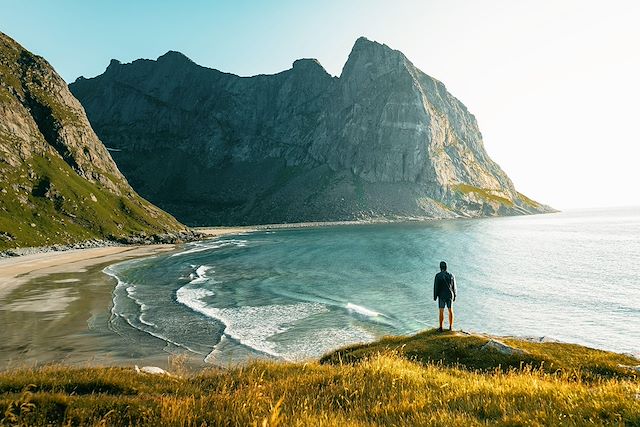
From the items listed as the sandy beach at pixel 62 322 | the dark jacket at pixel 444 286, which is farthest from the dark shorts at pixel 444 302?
the sandy beach at pixel 62 322

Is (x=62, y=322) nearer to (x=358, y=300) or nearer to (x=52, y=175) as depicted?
(x=358, y=300)

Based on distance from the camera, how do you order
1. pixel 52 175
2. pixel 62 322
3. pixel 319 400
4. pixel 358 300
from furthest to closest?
pixel 52 175 < pixel 358 300 < pixel 62 322 < pixel 319 400

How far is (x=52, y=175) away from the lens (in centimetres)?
11762

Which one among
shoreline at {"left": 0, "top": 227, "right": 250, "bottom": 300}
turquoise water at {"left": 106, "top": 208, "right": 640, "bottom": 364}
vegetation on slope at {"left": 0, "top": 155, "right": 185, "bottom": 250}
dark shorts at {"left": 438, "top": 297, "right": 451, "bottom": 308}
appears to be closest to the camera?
dark shorts at {"left": 438, "top": 297, "right": 451, "bottom": 308}

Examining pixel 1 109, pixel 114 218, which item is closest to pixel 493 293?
pixel 114 218

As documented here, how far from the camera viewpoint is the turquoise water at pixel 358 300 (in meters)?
29.1

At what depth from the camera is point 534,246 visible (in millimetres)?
89625

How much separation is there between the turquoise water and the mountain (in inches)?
1656

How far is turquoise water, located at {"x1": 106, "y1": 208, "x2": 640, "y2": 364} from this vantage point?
95.6 feet

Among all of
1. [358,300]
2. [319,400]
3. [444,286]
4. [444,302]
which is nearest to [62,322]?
[358,300]

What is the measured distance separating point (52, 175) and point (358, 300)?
115m

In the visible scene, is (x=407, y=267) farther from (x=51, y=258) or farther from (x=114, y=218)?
(x=114, y=218)

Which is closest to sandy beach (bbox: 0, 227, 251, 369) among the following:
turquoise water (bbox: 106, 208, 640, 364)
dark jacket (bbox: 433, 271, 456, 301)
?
turquoise water (bbox: 106, 208, 640, 364)

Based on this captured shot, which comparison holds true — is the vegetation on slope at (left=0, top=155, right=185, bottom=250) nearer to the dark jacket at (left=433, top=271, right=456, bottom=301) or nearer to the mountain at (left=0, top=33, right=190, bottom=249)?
the mountain at (left=0, top=33, right=190, bottom=249)
